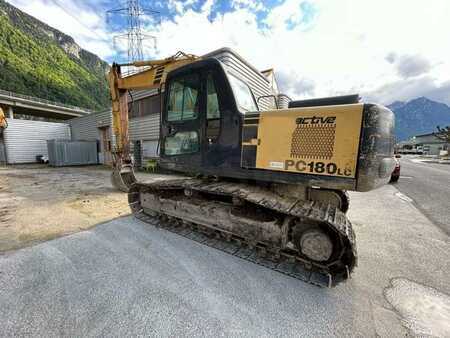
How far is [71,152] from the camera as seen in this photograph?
18297 mm

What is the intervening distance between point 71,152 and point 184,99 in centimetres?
2024

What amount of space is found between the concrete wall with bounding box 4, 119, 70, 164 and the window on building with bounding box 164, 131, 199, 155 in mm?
25479

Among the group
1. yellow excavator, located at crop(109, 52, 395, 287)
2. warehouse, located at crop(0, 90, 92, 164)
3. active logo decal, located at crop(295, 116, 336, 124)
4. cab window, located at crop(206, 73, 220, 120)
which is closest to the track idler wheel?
yellow excavator, located at crop(109, 52, 395, 287)

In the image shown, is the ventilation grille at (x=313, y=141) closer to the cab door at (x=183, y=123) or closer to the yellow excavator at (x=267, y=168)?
the yellow excavator at (x=267, y=168)

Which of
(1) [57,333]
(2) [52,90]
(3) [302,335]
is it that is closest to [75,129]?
(1) [57,333]

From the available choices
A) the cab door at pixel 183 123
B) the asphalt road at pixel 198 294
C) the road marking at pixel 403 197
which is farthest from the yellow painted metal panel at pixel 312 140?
the road marking at pixel 403 197

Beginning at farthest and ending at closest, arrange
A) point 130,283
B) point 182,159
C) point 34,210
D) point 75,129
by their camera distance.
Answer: point 75,129 < point 34,210 < point 182,159 < point 130,283

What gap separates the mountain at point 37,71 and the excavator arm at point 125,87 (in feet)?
214

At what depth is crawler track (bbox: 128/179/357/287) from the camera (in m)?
2.29

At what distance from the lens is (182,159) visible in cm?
346

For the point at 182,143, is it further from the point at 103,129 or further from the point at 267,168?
the point at 103,129

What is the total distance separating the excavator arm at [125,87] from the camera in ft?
15.4

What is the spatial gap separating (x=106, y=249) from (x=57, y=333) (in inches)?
58.5

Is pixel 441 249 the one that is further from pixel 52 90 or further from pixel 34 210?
pixel 52 90
